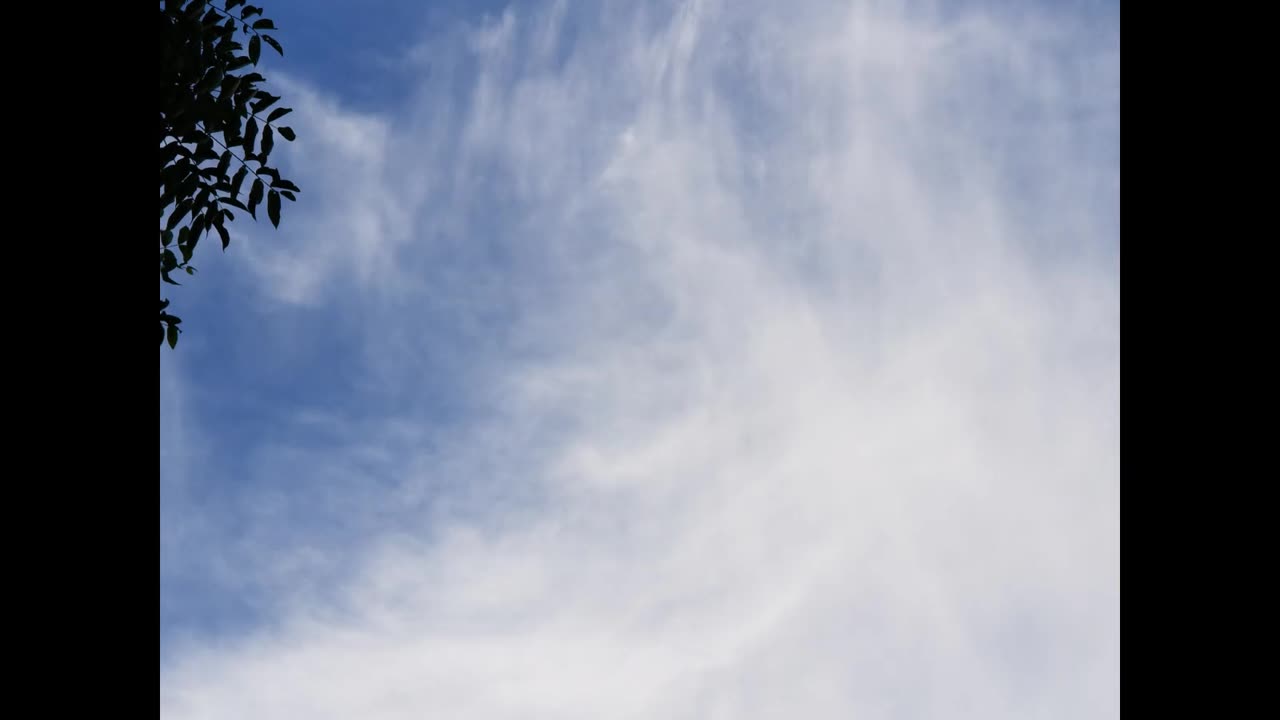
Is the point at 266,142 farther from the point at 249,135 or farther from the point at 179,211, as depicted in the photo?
the point at 179,211

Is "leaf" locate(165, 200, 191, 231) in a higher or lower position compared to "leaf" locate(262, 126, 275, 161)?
lower

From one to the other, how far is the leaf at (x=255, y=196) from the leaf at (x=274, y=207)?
56 mm

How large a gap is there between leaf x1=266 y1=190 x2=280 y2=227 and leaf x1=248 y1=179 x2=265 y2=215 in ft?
0.18

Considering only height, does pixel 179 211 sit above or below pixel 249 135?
below

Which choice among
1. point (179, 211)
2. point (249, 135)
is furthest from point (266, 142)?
point (179, 211)

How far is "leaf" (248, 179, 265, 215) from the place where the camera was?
570 centimetres

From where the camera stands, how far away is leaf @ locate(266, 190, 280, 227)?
5.67 meters

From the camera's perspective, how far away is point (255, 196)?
18.8 feet

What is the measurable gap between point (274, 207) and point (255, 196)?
12 cm

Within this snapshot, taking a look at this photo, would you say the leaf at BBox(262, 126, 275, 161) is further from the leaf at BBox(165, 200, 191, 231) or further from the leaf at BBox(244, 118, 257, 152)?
the leaf at BBox(165, 200, 191, 231)
